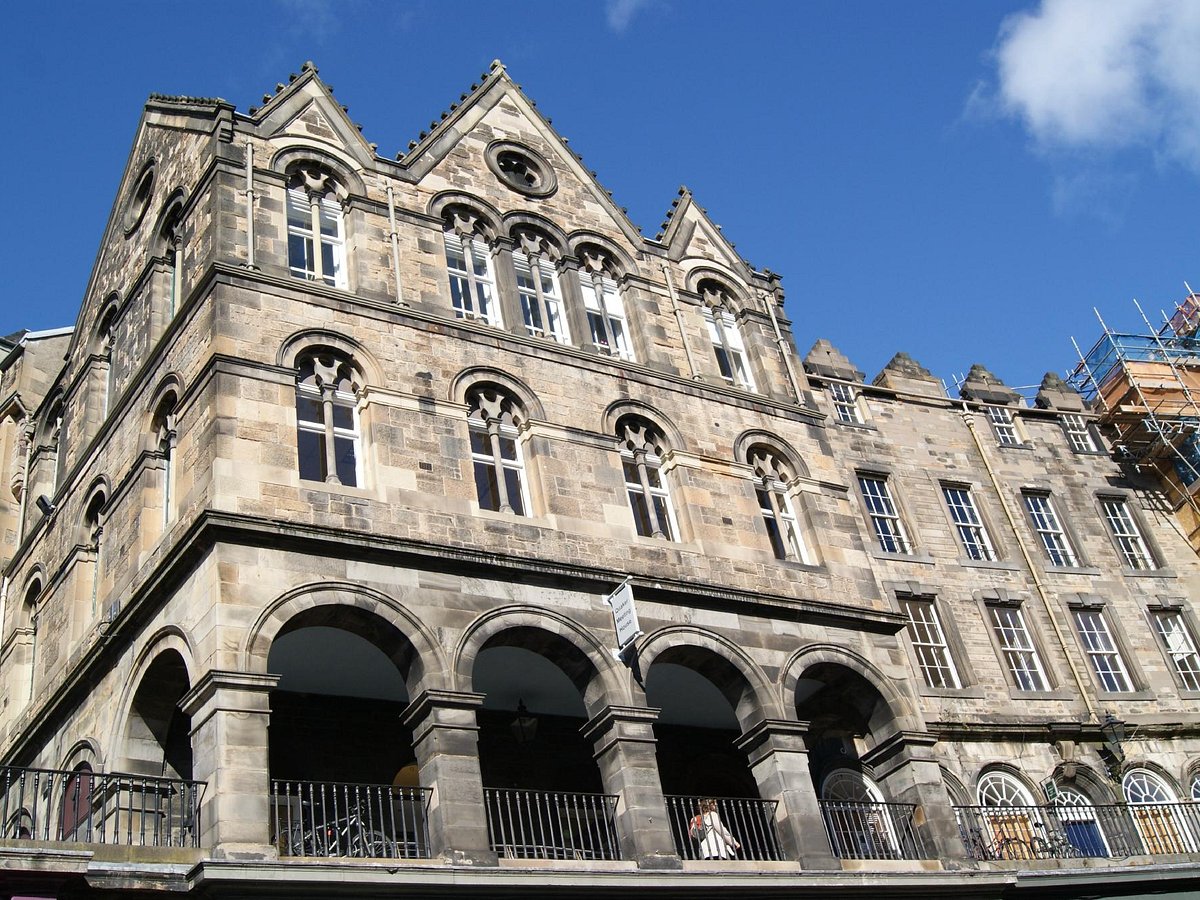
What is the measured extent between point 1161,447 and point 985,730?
445 inches

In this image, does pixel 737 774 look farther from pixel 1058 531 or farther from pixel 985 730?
pixel 1058 531

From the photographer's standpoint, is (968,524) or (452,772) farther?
(968,524)

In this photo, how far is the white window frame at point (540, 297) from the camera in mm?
21578

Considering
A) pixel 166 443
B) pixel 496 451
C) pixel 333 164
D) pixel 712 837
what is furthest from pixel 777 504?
pixel 166 443

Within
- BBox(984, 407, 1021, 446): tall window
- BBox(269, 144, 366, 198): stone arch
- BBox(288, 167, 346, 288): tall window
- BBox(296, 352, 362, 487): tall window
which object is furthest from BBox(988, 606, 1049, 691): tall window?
BBox(269, 144, 366, 198): stone arch

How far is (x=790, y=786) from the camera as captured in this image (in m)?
17.6

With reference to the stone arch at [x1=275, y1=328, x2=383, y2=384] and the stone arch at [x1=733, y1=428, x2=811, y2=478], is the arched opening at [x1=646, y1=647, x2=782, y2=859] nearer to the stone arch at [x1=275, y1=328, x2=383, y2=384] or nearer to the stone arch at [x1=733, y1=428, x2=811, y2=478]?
the stone arch at [x1=733, y1=428, x2=811, y2=478]

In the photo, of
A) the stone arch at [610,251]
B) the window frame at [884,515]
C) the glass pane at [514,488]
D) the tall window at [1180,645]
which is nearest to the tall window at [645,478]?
the glass pane at [514,488]

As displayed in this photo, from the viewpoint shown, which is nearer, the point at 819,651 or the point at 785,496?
the point at 819,651

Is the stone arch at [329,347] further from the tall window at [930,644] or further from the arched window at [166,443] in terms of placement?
the tall window at [930,644]

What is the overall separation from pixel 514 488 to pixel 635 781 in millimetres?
4849

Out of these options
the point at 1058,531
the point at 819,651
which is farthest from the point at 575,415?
the point at 1058,531

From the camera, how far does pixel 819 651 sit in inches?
766

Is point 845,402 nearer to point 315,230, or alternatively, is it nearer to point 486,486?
point 486,486
